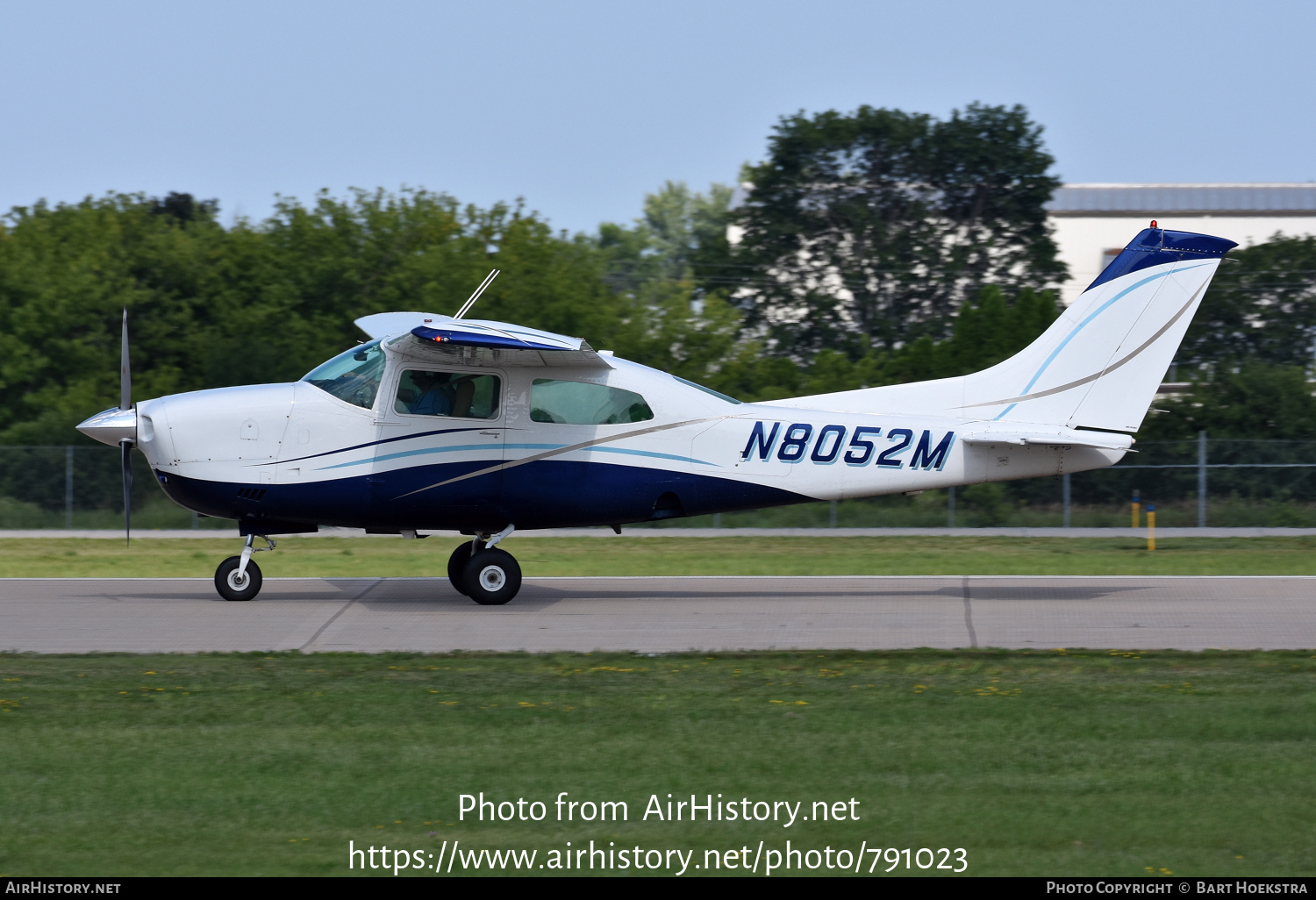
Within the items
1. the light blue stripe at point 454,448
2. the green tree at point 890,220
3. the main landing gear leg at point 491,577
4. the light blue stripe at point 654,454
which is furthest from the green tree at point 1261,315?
the main landing gear leg at point 491,577

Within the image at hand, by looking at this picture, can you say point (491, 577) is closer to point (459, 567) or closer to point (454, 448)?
point (459, 567)

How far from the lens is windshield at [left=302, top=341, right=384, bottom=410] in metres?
13.8

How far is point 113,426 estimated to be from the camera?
13.5 metres

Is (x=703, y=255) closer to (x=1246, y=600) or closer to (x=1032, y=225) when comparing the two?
(x=1032, y=225)

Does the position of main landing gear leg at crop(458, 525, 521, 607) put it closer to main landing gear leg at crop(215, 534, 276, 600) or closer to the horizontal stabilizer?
main landing gear leg at crop(215, 534, 276, 600)

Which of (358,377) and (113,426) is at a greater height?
(358,377)

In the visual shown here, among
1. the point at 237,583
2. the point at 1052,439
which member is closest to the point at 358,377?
the point at 237,583

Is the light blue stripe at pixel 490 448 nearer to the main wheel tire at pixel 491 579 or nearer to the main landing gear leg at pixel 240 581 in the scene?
the main wheel tire at pixel 491 579

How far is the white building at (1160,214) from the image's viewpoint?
5756 cm

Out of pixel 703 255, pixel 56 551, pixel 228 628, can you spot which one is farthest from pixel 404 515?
pixel 703 255

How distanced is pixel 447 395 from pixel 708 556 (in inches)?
274

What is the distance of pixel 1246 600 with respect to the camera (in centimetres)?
1391

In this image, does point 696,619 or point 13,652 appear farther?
point 696,619
